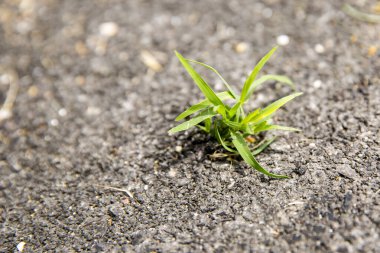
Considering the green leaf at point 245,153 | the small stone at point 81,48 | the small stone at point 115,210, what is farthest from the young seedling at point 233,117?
the small stone at point 81,48

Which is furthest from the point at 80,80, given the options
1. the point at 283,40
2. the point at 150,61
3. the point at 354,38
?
the point at 354,38

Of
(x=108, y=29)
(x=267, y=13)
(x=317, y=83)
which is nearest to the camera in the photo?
(x=317, y=83)

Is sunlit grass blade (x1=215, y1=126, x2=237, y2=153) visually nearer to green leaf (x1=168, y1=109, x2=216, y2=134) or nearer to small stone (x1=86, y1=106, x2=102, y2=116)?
green leaf (x1=168, y1=109, x2=216, y2=134)

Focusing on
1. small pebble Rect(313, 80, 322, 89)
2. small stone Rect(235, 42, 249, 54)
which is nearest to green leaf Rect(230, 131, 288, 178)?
small pebble Rect(313, 80, 322, 89)

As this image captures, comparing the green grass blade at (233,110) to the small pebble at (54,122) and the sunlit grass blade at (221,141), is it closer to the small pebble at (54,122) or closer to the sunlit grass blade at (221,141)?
the sunlit grass blade at (221,141)

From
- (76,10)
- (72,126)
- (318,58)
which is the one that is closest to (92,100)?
(72,126)

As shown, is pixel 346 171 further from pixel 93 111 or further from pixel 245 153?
pixel 93 111

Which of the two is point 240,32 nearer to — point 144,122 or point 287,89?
point 287,89

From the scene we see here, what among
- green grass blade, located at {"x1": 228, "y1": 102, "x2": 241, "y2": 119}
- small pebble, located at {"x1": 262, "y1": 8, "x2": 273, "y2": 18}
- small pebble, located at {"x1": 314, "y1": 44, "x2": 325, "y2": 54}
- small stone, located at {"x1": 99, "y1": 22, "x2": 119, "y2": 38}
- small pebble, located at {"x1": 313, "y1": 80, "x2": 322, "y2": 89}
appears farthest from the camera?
small stone, located at {"x1": 99, "y1": 22, "x2": 119, "y2": 38}
